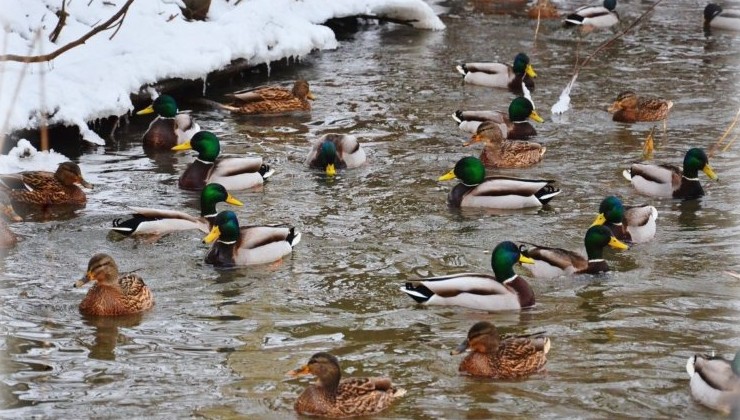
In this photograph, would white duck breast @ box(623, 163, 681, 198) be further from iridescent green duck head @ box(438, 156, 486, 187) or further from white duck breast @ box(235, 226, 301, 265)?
white duck breast @ box(235, 226, 301, 265)

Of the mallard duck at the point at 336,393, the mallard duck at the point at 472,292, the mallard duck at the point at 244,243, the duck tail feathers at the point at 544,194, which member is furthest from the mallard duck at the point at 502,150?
the mallard duck at the point at 336,393

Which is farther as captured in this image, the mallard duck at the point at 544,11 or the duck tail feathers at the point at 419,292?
the mallard duck at the point at 544,11

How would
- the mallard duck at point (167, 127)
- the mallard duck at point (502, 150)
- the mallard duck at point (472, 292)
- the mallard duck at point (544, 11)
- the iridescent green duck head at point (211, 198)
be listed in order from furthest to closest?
the mallard duck at point (544, 11) → the mallard duck at point (167, 127) → the mallard duck at point (502, 150) → the iridescent green duck head at point (211, 198) → the mallard duck at point (472, 292)

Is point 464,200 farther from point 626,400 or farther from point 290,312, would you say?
point 626,400

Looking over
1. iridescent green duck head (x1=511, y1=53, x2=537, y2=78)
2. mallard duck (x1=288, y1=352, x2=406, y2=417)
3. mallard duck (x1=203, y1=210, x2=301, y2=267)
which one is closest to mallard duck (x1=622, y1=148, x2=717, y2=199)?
mallard duck (x1=203, y1=210, x2=301, y2=267)

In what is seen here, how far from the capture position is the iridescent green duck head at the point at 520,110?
15070 mm

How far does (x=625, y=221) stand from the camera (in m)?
11.1

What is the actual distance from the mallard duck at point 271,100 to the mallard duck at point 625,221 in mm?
5666

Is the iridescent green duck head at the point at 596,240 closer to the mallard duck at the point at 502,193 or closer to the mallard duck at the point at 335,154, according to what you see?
the mallard duck at the point at 502,193

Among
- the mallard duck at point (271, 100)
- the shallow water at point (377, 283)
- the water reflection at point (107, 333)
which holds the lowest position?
the water reflection at point (107, 333)

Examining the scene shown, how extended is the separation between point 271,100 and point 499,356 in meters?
8.43

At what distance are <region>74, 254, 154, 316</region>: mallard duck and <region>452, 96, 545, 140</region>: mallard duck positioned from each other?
6.36 meters

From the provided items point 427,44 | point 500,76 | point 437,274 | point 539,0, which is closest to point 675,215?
point 437,274

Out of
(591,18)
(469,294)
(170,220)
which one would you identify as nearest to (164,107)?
(170,220)
